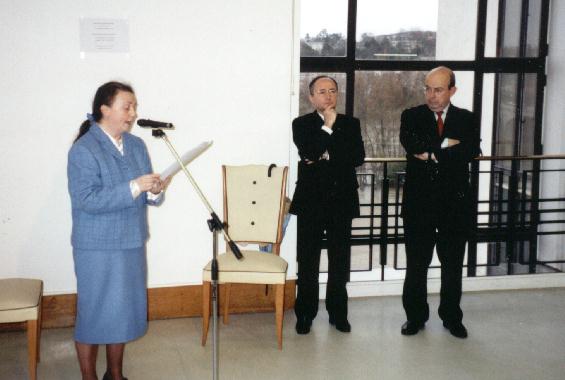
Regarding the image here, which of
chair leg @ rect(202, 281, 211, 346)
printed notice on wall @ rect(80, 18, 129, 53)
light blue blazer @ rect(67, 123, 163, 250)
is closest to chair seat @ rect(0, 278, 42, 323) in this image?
light blue blazer @ rect(67, 123, 163, 250)

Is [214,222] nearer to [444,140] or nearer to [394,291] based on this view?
[444,140]

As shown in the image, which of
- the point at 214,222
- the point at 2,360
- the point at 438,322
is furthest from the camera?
the point at 438,322

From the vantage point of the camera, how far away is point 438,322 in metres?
4.10

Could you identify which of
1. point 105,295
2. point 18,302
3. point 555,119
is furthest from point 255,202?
point 555,119

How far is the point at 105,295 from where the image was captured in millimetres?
2801

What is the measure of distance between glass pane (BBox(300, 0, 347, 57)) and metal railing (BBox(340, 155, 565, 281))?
0.90 meters

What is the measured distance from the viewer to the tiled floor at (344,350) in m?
3.37

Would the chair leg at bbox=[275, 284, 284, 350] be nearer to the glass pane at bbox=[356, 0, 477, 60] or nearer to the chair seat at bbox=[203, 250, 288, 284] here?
the chair seat at bbox=[203, 250, 288, 284]

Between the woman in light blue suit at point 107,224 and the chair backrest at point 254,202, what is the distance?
1167 mm

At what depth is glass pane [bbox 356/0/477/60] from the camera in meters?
4.63

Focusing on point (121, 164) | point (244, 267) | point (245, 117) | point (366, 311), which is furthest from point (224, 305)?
point (121, 164)

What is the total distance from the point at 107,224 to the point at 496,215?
3468mm

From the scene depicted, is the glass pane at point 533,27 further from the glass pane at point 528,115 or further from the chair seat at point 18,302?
the chair seat at point 18,302

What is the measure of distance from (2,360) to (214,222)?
5.94 feet
